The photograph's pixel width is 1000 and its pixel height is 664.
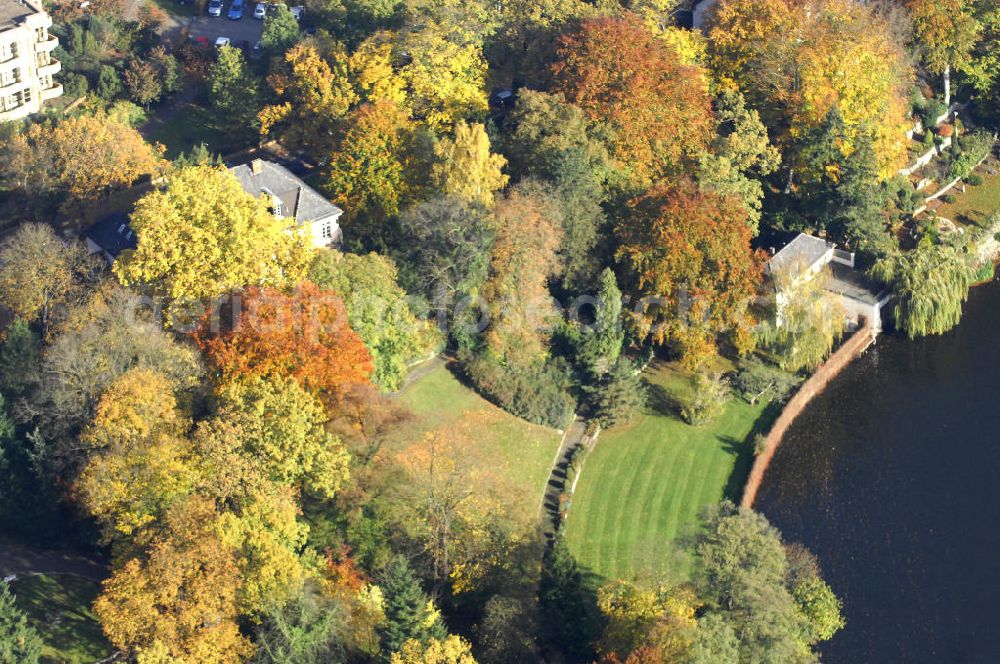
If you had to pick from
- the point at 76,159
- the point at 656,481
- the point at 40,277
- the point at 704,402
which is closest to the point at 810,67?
the point at 704,402

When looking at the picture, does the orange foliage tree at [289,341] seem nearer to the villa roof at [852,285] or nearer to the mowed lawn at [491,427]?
the mowed lawn at [491,427]

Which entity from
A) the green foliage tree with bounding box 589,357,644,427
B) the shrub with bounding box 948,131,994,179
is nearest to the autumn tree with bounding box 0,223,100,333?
the green foliage tree with bounding box 589,357,644,427

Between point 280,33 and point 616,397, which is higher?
point 280,33

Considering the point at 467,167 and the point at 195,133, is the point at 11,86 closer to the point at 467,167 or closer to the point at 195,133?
the point at 195,133

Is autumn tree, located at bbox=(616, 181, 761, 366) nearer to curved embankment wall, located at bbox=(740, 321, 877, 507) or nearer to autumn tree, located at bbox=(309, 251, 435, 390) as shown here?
curved embankment wall, located at bbox=(740, 321, 877, 507)

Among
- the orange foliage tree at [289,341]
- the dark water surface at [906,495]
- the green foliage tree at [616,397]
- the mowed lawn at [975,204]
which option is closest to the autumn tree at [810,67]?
the mowed lawn at [975,204]
